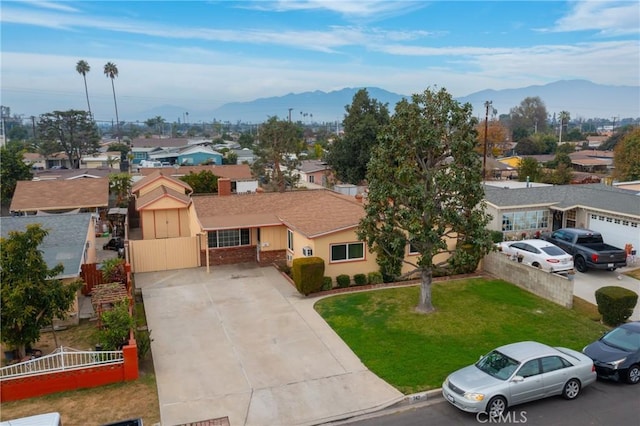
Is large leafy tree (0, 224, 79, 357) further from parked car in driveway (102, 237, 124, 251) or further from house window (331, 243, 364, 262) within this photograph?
parked car in driveway (102, 237, 124, 251)

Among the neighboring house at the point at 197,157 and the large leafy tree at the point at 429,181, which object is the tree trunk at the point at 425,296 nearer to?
the large leafy tree at the point at 429,181

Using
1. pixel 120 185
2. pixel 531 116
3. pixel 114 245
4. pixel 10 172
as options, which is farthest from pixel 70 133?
pixel 531 116

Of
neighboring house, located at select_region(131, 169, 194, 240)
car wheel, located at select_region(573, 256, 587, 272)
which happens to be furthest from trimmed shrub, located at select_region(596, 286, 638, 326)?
neighboring house, located at select_region(131, 169, 194, 240)

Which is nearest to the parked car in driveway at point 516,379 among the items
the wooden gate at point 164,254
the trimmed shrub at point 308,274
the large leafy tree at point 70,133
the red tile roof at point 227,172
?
the trimmed shrub at point 308,274

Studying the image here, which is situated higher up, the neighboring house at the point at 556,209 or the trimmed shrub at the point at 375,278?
the neighboring house at the point at 556,209

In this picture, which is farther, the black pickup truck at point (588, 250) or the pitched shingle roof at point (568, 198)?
the pitched shingle roof at point (568, 198)

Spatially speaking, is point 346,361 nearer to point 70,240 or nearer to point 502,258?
point 502,258

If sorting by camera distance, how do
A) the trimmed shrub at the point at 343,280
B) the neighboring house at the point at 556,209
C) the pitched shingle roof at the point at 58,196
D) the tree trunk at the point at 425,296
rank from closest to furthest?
the tree trunk at the point at 425,296, the trimmed shrub at the point at 343,280, the neighboring house at the point at 556,209, the pitched shingle roof at the point at 58,196
